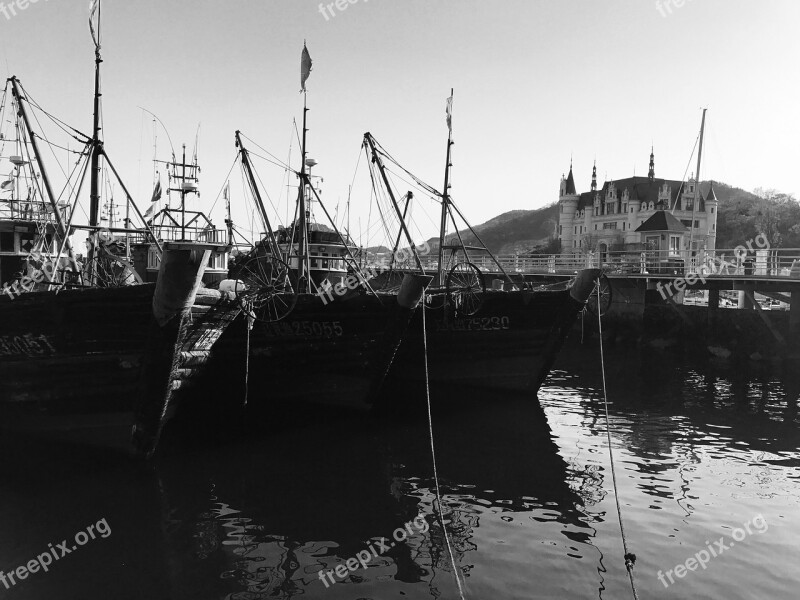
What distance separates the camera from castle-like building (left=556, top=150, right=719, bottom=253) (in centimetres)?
9675

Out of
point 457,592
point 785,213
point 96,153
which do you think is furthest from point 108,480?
point 785,213

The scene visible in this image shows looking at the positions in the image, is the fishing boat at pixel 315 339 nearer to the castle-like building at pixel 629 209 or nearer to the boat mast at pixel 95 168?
the boat mast at pixel 95 168

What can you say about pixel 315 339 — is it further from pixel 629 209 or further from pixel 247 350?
pixel 629 209

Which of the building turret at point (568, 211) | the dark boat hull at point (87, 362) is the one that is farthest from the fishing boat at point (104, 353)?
the building turret at point (568, 211)

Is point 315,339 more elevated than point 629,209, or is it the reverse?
point 629,209

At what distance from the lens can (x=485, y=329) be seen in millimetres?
17969

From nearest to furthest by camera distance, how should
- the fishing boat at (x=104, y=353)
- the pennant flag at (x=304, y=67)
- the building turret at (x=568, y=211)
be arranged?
the fishing boat at (x=104, y=353) < the pennant flag at (x=304, y=67) < the building turret at (x=568, y=211)

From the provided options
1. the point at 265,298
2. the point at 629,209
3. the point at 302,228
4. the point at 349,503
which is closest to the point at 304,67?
the point at 302,228

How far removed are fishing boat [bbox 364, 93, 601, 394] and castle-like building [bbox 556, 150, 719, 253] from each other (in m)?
79.1

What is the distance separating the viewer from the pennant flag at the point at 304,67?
1616cm

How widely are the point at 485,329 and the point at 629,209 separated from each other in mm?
91832

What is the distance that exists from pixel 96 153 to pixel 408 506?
11.5 m

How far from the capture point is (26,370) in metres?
11.6

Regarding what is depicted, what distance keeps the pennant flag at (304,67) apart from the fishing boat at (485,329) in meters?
2.62
